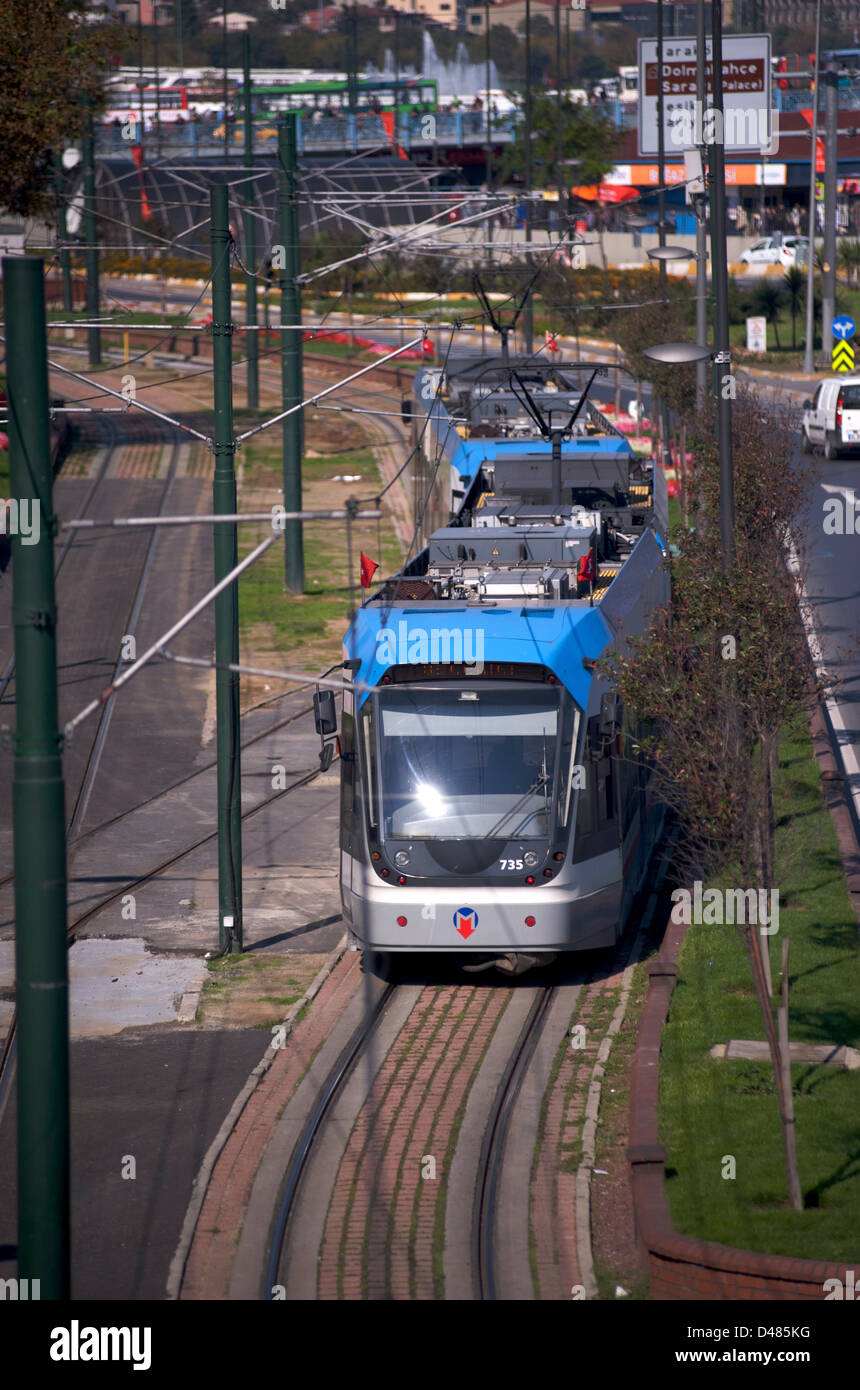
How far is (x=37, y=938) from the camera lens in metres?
7.00

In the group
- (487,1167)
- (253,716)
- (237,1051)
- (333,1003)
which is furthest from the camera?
(253,716)

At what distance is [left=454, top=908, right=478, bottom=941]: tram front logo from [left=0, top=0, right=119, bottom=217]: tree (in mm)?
14190

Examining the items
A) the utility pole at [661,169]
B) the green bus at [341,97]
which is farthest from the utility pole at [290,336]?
the green bus at [341,97]

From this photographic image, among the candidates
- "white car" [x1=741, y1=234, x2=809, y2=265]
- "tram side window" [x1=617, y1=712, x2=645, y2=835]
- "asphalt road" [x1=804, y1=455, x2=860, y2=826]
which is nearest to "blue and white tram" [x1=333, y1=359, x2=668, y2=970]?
"tram side window" [x1=617, y1=712, x2=645, y2=835]

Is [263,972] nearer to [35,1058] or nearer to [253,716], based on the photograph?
[35,1058]

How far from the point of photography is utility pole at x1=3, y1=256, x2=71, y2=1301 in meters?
6.95

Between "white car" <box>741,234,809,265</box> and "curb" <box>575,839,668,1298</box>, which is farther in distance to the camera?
"white car" <box>741,234,809,265</box>

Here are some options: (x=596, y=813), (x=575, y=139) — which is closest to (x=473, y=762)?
(x=596, y=813)

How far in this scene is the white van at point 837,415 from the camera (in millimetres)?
35219

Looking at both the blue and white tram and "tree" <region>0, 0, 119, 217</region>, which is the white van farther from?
the blue and white tram

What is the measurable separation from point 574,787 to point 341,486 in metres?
24.6

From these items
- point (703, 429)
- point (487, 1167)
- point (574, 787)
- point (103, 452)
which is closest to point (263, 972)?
point (574, 787)

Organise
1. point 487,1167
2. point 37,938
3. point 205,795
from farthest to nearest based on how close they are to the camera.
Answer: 1. point 205,795
2. point 487,1167
3. point 37,938

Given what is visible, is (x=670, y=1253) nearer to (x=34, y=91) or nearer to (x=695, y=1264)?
(x=695, y=1264)
